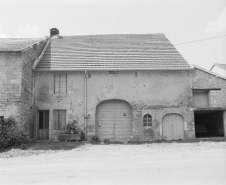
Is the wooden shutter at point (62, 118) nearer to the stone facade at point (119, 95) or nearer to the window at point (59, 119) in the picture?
the window at point (59, 119)

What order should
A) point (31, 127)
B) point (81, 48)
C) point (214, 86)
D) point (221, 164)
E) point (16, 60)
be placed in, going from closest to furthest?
point (221, 164)
point (16, 60)
point (31, 127)
point (214, 86)
point (81, 48)

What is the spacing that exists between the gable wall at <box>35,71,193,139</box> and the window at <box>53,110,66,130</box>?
11.3 inches

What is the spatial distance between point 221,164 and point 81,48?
1339 centimetres

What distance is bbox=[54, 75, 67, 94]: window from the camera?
655 inches

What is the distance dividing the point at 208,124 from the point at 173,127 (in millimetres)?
6583

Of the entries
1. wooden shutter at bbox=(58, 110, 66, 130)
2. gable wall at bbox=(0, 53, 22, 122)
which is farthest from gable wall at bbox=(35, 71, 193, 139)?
gable wall at bbox=(0, 53, 22, 122)

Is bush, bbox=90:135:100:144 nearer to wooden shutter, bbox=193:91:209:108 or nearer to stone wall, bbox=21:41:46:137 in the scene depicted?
stone wall, bbox=21:41:46:137

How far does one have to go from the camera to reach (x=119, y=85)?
1667 cm

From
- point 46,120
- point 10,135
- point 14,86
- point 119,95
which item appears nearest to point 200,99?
point 119,95

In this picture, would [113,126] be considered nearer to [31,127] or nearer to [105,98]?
[105,98]

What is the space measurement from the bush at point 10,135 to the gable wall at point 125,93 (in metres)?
2.83

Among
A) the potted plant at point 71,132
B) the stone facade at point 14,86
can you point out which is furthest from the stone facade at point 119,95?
the stone facade at point 14,86

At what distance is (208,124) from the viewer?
70.0ft

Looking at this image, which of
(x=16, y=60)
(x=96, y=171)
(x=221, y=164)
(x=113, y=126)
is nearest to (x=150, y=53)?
(x=113, y=126)
